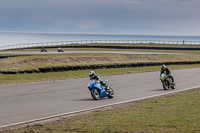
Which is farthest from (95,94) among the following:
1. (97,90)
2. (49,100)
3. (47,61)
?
(47,61)

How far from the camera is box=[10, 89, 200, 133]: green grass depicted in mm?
9047

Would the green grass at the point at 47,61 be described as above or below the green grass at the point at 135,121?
above

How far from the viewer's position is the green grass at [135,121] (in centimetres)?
905

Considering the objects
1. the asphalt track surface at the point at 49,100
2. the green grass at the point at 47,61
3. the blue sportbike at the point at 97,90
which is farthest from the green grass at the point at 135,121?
the green grass at the point at 47,61

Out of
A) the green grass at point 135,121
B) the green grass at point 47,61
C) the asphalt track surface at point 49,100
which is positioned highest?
the green grass at point 47,61

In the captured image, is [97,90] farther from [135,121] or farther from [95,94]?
[135,121]

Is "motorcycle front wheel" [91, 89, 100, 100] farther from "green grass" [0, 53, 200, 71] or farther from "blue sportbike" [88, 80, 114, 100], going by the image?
"green grass" [0, 53, 200, 71]

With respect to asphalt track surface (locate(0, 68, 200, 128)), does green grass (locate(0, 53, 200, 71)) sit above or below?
above

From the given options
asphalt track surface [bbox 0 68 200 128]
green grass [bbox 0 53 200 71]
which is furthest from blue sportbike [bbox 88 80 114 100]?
green grass [bbox 0 53 200 71]

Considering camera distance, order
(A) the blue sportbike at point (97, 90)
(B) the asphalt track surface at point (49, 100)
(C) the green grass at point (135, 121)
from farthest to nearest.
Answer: (A) the blue sportbike at point (97, 90)
(B) the asphalt track surface at point (49, 100)
(C) the green grass at point (135, 121)

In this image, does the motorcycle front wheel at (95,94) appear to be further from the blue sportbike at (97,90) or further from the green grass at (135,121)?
the green grass at (135,121)

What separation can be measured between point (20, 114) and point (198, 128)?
6.22 meters

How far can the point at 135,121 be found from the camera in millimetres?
10258

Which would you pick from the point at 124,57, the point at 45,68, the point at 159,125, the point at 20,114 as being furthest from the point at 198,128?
the point at 124,57
